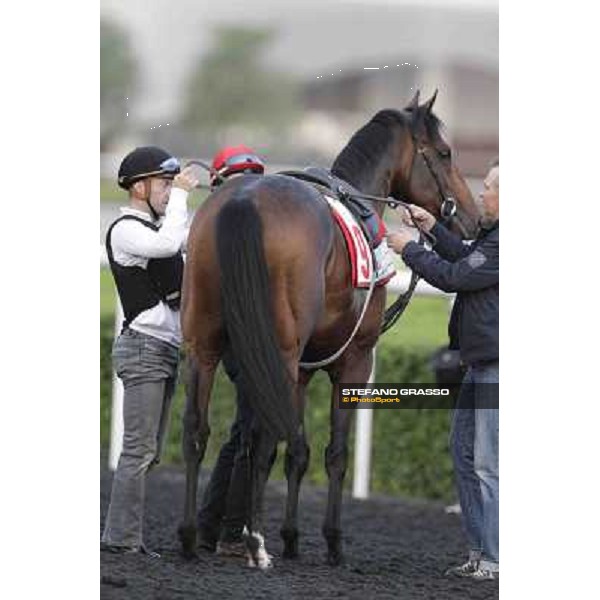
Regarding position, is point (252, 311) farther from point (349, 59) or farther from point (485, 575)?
point (349, 59)

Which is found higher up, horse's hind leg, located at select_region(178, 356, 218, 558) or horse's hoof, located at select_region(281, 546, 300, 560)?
horse's hind leg, located at select_region(178, 356, 218, 558)

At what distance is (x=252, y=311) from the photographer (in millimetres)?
5207

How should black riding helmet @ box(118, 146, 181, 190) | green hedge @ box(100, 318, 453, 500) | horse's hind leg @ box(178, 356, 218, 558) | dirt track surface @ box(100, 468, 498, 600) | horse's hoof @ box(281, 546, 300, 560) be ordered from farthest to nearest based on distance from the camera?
green hedge @ box(100, 318, 453, 500), horse's hoof @ box(281, 546, 300, 560), black riding helmet @ box(118, 146, 181, 190), horse's hind leg @ box(178, 356, 218, 558), dirt track surface @ box(100, 468, 498, 600)

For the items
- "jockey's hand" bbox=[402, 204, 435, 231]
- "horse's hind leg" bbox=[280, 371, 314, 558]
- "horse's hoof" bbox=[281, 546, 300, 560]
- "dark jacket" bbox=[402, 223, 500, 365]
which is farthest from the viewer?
"jockey's hand" bbox=[402, 204, 435, 231]

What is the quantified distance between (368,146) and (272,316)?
50.7 inches

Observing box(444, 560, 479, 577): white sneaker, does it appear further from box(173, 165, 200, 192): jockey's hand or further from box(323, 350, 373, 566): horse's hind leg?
box(173, 165, 200, 192): jockey's hand

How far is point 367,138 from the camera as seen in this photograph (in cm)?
633

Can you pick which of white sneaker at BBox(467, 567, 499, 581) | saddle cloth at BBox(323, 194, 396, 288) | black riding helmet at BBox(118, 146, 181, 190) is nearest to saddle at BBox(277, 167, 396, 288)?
saddle cloth at BBox(323, 194, 396, 288)

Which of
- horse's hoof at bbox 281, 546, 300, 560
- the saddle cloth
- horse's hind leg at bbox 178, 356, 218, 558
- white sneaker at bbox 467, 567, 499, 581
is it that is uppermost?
the saddle cloth

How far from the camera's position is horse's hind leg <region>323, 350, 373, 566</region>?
19.2 feet
